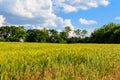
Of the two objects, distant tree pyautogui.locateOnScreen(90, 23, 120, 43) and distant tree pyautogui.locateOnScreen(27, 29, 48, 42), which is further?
distant tree pyautogui.locateOnScreen(27, 29, 48, 42)

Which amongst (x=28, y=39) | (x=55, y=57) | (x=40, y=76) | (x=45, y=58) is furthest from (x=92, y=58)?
(x=28, y=39)

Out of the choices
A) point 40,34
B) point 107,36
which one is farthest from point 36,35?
point 107,36

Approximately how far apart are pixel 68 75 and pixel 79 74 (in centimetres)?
41

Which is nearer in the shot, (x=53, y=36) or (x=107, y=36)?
(x=107, y=36)

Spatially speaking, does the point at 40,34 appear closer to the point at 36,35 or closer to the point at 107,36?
the point at 36,35

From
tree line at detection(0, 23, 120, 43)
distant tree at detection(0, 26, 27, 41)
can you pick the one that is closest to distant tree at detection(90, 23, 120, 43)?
tree line at detection(0, 23, 120, 43)

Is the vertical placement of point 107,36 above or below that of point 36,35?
below

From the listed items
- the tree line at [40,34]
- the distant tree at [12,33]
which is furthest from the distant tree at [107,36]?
the distant tree at [12,33]

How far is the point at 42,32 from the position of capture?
14012 centimetres

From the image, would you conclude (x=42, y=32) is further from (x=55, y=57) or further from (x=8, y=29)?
(x=55, y=57)

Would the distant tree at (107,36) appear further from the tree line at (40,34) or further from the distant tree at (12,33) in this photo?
the distant tree at (12,33)

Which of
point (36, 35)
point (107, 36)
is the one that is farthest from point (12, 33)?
point (107, 36)

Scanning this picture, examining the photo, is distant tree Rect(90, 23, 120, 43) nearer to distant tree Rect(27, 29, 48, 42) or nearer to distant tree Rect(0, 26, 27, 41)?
distant tree Rect(27, 29, 48, 42)

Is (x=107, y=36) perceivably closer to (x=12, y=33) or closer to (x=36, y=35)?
(x=36, y=35)
